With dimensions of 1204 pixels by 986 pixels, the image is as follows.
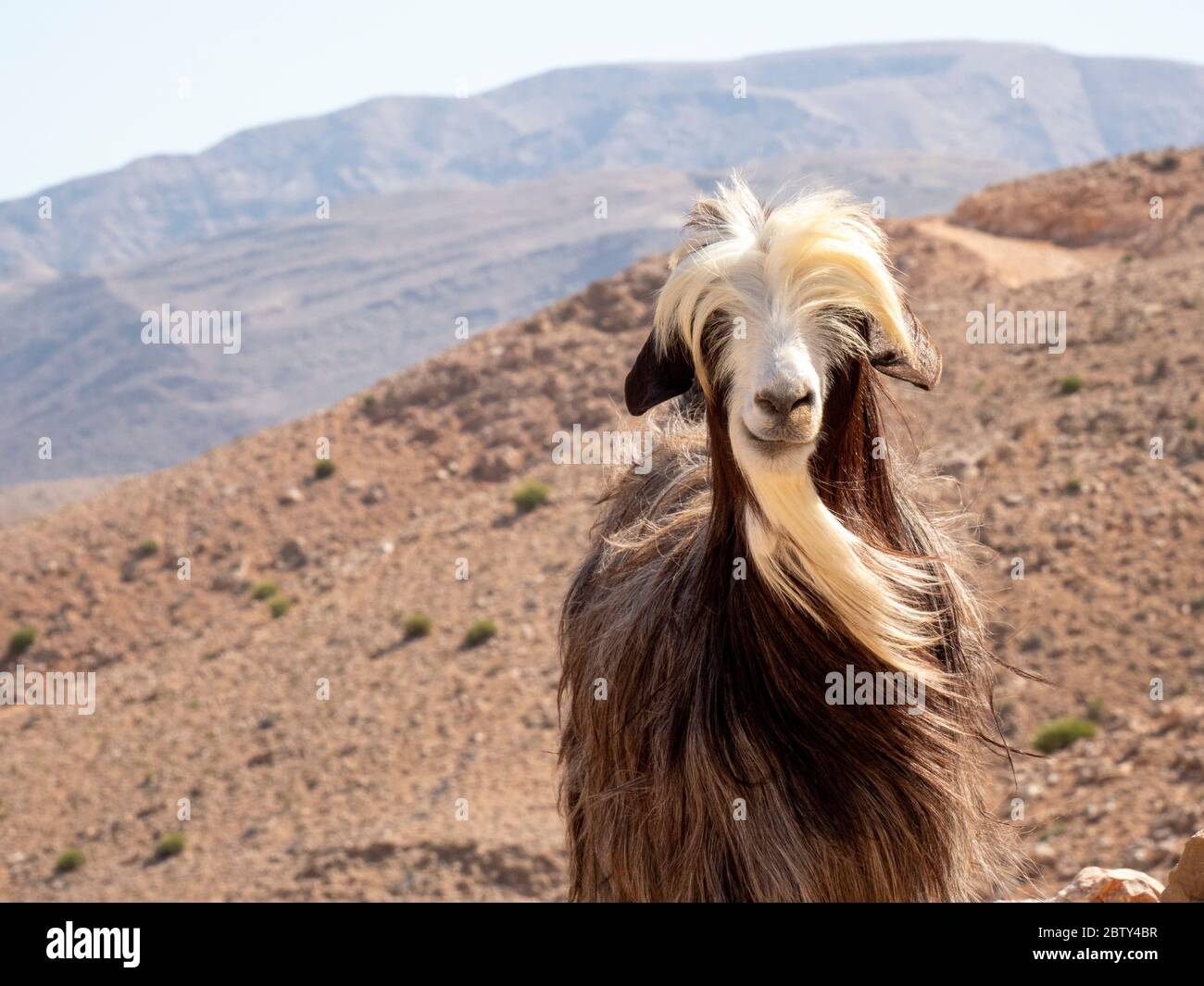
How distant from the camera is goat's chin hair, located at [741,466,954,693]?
3.82 m

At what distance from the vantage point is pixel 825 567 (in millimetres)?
3889

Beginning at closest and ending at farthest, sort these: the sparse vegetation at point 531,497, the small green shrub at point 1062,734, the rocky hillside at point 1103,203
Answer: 1. the small green shrub at point 1062,734
2. the sparse vegetation at point 531,497
3. the rocky hillside at point 1103,203

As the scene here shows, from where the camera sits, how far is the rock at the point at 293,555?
2972cm

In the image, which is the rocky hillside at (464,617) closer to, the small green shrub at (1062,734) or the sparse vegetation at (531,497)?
the small green shrub at (1062,734)

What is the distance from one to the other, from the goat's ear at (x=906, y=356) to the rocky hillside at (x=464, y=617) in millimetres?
2268

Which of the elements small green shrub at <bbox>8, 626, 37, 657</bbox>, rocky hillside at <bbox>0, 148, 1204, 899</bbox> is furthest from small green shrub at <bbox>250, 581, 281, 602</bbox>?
small green shrub at <bbox>8, 626, 37, 657</bbox>

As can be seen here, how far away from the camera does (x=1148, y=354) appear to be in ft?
69.6

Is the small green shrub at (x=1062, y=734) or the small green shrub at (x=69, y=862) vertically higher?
the small green shrub at (x=1062, y=734)

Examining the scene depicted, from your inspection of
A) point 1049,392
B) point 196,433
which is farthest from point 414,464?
point 196,433

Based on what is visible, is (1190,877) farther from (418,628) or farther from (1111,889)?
(418,628)

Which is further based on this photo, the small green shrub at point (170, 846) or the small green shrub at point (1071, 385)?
the small green shrub at point (1071, 385)

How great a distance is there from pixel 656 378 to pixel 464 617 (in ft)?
59.4

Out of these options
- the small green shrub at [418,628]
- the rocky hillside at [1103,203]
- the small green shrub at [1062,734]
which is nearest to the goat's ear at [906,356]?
the small green shrub at [1062,734]

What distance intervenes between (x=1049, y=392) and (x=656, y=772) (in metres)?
18.4
